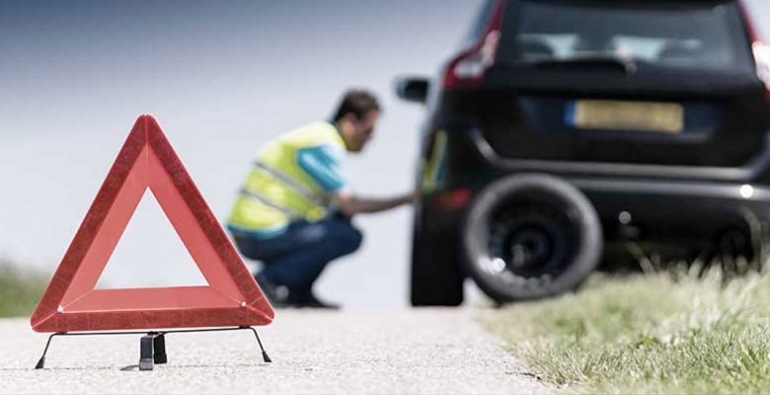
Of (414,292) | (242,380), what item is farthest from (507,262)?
(242,380)

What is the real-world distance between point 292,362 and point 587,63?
3.12 meters

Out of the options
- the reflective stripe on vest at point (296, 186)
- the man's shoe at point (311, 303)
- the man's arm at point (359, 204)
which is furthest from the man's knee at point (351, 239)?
the man's shoe at point (311, 303)

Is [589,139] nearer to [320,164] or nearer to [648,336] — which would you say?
[648,336]

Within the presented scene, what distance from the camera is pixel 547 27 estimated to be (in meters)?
8.13

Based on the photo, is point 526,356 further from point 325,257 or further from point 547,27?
point 325,257

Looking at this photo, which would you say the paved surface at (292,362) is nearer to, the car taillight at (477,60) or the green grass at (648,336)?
the green grass at (648,336)

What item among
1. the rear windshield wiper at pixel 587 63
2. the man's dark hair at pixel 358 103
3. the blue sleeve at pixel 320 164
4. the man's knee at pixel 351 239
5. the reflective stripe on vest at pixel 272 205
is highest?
the rear windshield wiper at pixel 587 63

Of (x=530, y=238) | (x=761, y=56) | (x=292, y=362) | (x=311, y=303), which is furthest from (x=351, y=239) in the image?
(x=292, y=362)

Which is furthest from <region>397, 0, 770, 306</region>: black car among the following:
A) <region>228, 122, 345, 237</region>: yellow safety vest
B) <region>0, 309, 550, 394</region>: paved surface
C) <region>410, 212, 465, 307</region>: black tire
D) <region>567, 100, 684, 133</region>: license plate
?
<region>228, 122, 345, 237</region>: yellow safety vest

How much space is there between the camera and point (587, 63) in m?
8.08

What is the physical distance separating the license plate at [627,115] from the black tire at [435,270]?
3.07 feet

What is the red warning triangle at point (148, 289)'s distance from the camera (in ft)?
17.7

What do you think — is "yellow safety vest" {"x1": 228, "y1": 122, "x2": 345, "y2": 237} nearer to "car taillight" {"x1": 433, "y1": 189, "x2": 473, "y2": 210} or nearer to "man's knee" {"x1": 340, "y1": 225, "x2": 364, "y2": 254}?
"man's knee" {"x1": 340, "y1": 225, "x2": 364, "y2": 254}

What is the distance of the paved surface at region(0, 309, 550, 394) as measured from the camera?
16.0 ft
